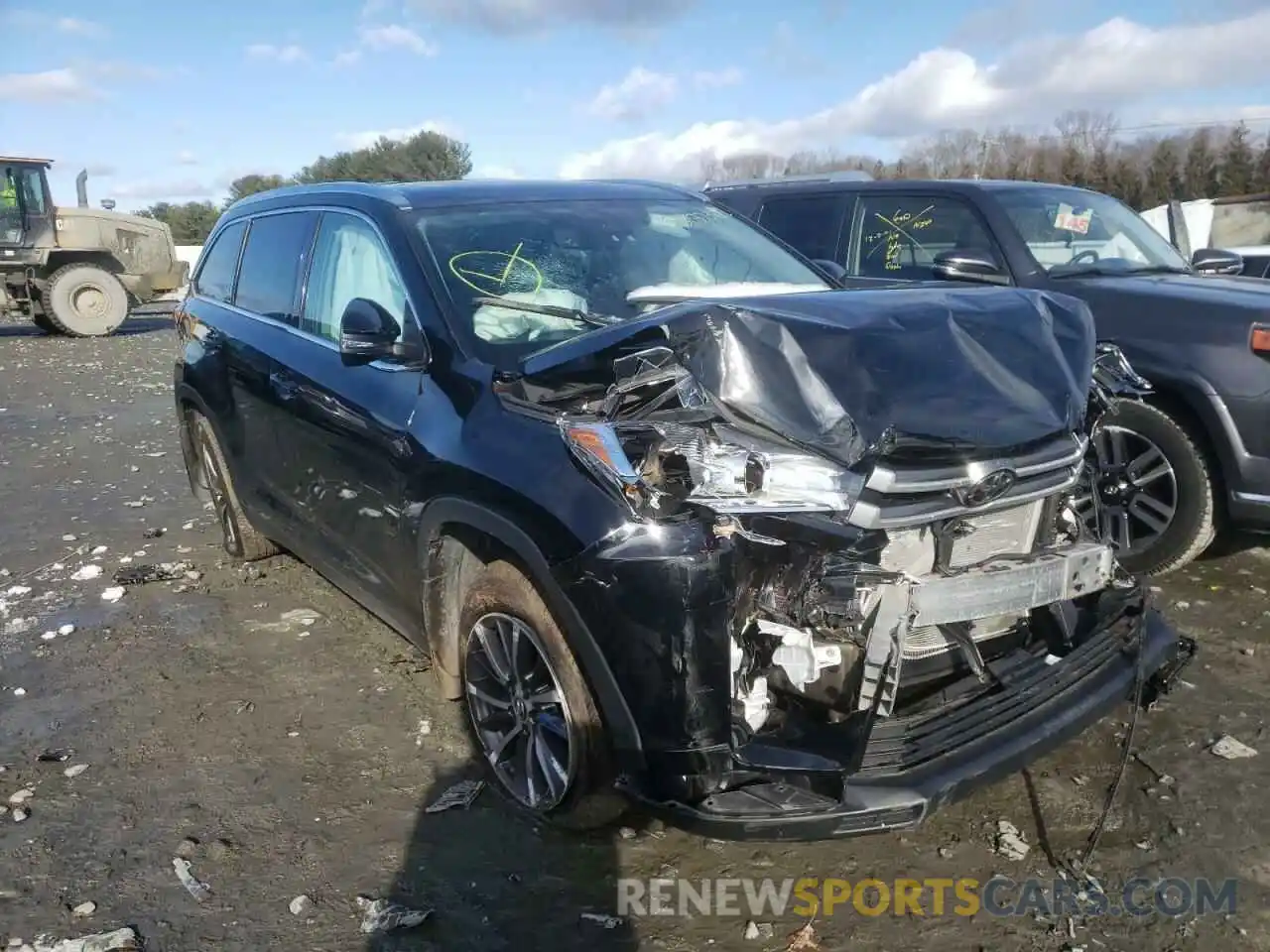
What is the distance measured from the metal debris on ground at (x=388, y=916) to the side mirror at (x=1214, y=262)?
17.9ft

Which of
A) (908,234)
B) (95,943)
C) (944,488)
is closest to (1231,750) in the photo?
(944,488)

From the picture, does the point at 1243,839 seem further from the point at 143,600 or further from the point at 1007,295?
the point at 143,600

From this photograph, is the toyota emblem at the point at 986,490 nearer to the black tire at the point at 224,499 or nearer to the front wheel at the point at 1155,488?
the front wheel at the point at 1155,488

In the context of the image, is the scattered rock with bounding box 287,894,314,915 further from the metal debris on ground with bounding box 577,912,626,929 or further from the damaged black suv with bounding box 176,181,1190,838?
the metal debris on ground with bounding box 577,912,626,929

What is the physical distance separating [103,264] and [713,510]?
2106 cm

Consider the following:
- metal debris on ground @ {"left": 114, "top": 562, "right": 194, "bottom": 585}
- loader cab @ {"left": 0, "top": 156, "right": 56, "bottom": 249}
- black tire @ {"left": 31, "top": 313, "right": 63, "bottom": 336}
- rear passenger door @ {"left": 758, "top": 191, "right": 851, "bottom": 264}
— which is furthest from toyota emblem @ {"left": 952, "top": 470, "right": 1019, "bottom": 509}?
black tire @ {"left": 31, "top": 313, "right": 63, "bottom": 336}

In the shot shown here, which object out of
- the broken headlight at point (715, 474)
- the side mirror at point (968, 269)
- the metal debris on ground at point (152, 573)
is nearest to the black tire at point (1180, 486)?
the side mirror at point (968, 269)

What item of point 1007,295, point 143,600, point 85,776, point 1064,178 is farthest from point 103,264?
point 1064,178

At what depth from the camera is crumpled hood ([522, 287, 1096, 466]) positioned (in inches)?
101

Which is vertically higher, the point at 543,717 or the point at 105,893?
the point at 543,717

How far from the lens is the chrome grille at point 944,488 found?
2523 millimetres

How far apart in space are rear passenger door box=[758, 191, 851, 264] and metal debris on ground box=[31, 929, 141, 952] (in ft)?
17.2

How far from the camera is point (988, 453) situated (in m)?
2.71

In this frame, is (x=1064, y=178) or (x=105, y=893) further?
(x=1064, y=178)
